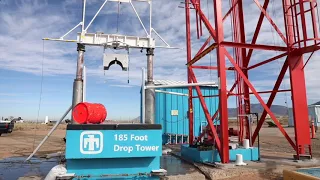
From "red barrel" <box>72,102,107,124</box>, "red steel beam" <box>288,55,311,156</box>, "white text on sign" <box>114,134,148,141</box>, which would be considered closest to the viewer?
"white text on sign" <box>114,134,148,141</box>

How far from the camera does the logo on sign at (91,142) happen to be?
6.63 m

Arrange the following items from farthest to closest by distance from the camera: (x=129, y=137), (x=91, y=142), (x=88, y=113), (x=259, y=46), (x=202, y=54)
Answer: (x=202, y=54) → (x=259, y=46) → (x=88, y=113) → (x=129, y=137) → (x=91, y=142)

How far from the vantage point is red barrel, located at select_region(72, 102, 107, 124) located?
7.23 m

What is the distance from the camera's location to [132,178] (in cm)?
709

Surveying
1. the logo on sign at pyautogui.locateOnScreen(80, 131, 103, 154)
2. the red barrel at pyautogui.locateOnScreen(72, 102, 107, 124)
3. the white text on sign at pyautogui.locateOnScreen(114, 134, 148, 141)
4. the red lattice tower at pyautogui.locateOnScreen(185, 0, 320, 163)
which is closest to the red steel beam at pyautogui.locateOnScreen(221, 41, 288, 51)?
the red lattice tower at pyautogui.locateOnScreen(185, 0, 320, 163)

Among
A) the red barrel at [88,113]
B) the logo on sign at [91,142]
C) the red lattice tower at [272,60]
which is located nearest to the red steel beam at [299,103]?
the red lattice tower at [272,60]

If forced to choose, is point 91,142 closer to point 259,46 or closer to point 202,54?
point 202,54

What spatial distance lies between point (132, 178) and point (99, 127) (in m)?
1.73

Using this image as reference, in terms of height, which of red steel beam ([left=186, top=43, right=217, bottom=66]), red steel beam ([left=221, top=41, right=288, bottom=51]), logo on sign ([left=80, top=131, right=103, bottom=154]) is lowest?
logo on sign ([left=80, top=131, right=103, bottom=154])

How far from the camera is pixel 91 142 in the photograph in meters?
6.68

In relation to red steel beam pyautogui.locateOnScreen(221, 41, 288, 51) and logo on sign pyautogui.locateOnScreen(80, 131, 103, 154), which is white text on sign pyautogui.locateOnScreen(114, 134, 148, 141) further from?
red steel beam pyautogui.locateOnScreen(221, 41, 288, 51)

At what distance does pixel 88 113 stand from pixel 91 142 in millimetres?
914

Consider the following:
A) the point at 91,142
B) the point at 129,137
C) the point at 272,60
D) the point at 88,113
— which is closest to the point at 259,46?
the point at 272,60

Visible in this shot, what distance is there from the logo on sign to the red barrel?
66cm
